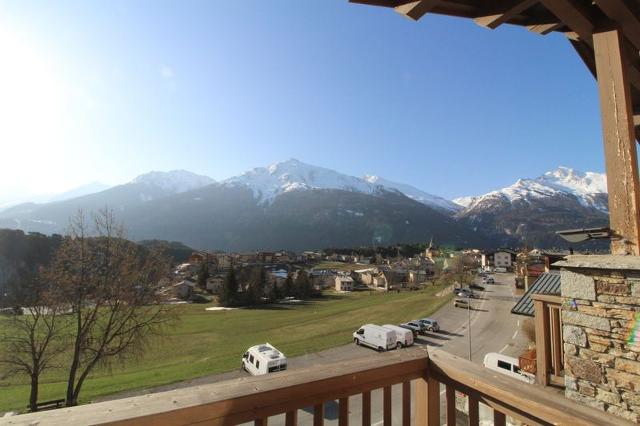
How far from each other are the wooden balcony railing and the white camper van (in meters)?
18.1

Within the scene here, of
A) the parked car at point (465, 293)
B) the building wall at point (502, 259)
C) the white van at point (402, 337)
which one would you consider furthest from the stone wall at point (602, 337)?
the building wall at point (502, 259)

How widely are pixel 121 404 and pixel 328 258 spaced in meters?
147

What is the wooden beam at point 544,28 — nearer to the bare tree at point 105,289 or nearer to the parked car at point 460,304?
the bare tree at point 105,289

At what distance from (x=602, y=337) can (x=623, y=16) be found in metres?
4.18

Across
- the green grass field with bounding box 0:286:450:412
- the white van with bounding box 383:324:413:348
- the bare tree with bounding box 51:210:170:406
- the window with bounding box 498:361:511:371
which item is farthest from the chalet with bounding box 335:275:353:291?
the window with bounding box 498:361:511:371

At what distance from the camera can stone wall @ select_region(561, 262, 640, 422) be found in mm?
4566

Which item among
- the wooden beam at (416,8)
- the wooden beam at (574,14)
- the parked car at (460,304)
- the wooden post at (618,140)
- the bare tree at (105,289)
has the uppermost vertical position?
the wooden beam at (574,14)

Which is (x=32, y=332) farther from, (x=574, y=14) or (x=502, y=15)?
(x=574, y=14)

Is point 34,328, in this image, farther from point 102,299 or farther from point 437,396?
point 437,396

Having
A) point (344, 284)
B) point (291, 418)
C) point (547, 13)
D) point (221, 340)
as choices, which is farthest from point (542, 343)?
point (344, 284)

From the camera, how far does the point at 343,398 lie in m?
1.90

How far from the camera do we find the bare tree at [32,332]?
65.8 ft

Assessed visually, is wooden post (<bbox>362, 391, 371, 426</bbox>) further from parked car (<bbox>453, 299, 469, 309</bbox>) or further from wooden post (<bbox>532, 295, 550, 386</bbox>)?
parked car (<bbox>453, 299, 469, 309</bbox>)

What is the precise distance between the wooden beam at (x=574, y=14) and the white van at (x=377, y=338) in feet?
81.5
